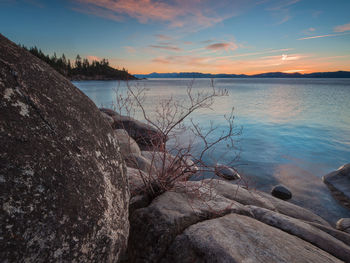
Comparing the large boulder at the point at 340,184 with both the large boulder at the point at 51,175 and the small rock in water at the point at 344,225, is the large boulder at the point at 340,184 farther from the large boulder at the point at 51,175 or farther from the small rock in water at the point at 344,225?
the large boulder at the point at 51,175

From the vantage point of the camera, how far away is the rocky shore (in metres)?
1.13

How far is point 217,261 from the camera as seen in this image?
1781mm

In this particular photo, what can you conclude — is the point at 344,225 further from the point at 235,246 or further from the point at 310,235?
the point at 235,246

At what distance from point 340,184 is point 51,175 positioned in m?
8.90

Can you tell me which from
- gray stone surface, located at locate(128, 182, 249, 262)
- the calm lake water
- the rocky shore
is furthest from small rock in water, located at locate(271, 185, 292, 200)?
gray stone surface, located at locate(128, 182, 249, 262)

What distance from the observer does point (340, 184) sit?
6809 millimetres

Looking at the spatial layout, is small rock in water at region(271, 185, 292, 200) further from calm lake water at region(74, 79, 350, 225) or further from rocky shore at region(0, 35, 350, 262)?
rocky shore at region(0, 35, 350, 262)

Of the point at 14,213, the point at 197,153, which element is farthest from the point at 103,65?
the point at 14,213

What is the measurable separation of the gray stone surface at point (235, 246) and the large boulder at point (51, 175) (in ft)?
2.24

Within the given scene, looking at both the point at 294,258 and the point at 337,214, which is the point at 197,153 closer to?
the point at 337,214

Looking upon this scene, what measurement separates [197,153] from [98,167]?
28.4ft

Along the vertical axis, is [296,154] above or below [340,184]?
below

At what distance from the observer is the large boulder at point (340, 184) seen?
6.15 metres

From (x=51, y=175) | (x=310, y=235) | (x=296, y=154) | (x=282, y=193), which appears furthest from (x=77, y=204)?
(x=296, y=154)
